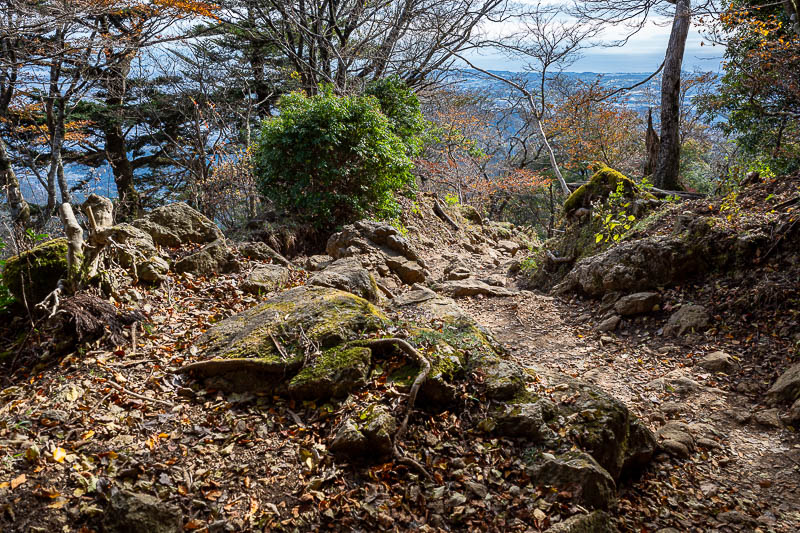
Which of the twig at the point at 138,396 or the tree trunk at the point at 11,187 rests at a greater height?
the tree trunk at the point at 11,187

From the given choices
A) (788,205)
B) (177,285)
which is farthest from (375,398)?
(788,205)

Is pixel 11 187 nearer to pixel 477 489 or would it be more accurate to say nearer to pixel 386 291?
pixel 386 291

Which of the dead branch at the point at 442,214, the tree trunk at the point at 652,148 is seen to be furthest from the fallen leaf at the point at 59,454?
the dead branch at the point at 442,214

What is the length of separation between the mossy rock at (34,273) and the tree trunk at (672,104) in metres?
10.1

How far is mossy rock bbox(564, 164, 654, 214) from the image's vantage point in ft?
A: 25.0

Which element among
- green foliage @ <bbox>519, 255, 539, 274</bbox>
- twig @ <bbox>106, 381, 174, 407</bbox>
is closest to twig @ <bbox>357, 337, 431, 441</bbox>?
twig @ <bbox>106, 381, 174, 407</bbox>

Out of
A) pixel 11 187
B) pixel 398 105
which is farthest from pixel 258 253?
pixel 11 187

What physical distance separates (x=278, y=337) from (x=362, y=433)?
1.20 metres

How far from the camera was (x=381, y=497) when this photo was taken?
2.50m

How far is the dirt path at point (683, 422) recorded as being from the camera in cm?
272

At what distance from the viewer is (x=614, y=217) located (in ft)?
24.5

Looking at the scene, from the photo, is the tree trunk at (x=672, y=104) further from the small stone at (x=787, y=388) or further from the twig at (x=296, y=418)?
the twig at (x=296, y=418)

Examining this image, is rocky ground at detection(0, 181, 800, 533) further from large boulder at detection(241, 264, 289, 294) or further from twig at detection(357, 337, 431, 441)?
large boulder at detection(241, 264, 289, 294)

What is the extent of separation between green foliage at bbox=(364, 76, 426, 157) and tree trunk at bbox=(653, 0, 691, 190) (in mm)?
5627
